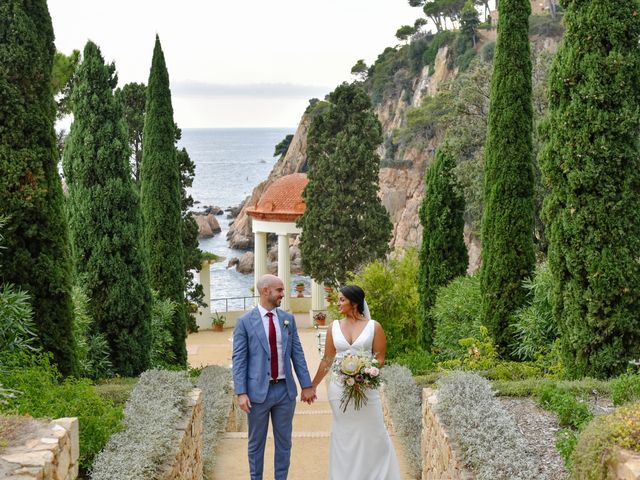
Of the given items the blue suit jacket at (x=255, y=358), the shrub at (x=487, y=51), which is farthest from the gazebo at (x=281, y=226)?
the shrub at (x=487, y=51)

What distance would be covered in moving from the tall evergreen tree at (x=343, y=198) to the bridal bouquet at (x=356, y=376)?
1928 centimetres

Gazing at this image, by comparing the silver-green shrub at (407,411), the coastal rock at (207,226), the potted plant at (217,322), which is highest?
the silver-green shrub at (407,411)

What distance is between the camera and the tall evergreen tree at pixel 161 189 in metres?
18.3

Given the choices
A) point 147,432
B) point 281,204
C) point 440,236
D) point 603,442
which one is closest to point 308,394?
point 147,432

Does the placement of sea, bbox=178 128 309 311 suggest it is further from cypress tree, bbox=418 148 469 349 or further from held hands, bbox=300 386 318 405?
held hands, bbox=300 386 318 405

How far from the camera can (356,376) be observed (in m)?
6.80

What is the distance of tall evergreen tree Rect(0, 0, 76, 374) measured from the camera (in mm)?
9906

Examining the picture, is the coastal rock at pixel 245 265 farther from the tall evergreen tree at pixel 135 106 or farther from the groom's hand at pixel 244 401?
the groom's hand at pixel 244 401

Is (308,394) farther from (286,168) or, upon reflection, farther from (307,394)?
(286,168)

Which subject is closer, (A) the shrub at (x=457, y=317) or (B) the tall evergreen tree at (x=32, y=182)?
(B) the tall evergreen tree at (x=32, y=182)

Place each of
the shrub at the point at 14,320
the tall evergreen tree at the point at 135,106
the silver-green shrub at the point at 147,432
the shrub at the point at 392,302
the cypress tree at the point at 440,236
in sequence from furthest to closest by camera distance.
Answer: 1. the tall evergreen tree at the point at 135,106
2. the shrub at the point at 392,302
3. the cypress tree at the point at 440,236
4. the shrub at the point at 14,320
5. the silver-green shrub at the point at 147,432

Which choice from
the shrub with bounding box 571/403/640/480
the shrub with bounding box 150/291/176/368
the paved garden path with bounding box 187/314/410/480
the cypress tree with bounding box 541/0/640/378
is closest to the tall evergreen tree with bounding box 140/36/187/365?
the shrub with bounding box 150/291/176/368

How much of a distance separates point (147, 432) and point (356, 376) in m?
1.78

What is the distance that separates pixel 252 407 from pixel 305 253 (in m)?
20.0
